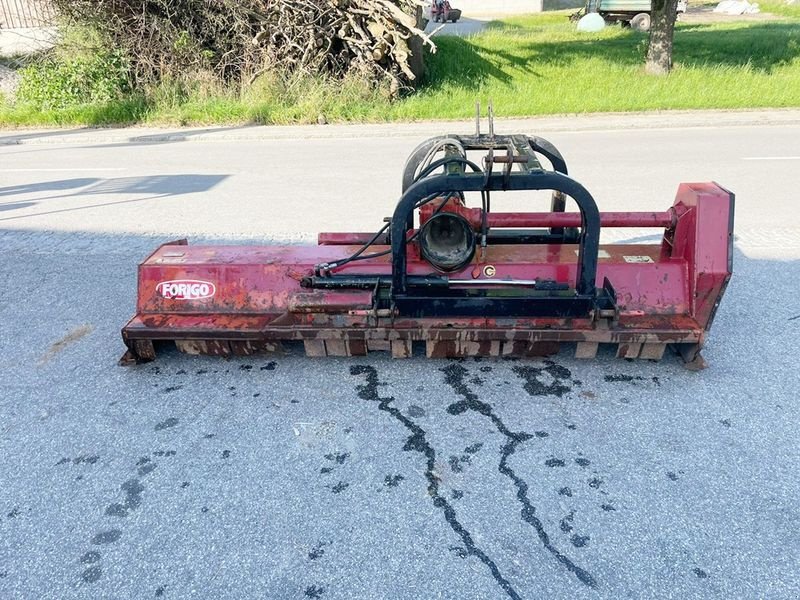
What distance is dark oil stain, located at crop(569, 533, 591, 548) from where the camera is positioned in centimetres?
246

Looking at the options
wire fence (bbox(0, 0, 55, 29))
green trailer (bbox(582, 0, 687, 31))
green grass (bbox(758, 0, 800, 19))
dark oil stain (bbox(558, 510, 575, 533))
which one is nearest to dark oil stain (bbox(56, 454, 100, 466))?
dark oil stain (bbox(558, 510, 575, 533))

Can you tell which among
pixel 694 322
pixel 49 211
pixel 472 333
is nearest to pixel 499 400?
pixel 472 333

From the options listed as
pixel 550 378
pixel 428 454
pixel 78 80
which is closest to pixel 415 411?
pixel 428 454

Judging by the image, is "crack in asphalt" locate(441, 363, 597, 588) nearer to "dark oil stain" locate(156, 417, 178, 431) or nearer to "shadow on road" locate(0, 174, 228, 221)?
"dark oil stain" locate(156, 417, 178, 431)

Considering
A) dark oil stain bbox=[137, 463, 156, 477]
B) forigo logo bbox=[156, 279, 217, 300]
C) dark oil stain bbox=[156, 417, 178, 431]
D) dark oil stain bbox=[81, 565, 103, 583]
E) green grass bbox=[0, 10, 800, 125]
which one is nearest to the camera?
dark oil stain bbox=[81, 565, 103, 583]

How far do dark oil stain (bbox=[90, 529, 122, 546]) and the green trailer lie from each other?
25757 mm

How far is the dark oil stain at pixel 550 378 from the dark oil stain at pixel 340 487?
1.22 m

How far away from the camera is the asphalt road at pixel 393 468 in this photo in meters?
2.37

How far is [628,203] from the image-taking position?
681cm

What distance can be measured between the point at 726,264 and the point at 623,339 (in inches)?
28.2

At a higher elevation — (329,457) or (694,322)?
(694,322)

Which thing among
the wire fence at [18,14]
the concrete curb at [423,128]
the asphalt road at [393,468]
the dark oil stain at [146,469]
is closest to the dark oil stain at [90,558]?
the asphalt road at [393,468]

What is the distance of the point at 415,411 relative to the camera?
3.32 meters

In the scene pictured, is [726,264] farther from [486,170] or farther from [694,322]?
[486,170]
